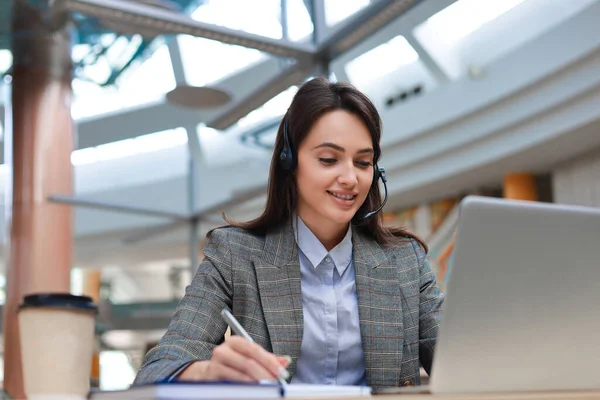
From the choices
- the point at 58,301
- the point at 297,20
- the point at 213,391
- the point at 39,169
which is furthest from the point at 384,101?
the point at 213,391

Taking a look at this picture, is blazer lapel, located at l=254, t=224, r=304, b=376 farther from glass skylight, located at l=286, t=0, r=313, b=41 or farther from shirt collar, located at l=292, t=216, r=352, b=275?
glass skylight, located at l=286, t=0, r=313, b=41

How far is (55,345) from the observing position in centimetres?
113

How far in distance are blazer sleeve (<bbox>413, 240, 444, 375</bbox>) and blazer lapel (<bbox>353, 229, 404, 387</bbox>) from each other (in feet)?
0.27

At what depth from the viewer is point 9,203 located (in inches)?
225

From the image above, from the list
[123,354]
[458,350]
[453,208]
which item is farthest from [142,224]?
[458,350]

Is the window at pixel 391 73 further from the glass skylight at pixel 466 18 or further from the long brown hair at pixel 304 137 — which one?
the long brown hair at pixel 304 137

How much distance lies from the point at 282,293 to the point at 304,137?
36 cm

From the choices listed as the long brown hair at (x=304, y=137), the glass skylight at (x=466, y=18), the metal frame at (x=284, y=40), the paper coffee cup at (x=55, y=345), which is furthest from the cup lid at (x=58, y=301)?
the glass skylight at (x=466, y=18)

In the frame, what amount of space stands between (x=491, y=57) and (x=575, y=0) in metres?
1.22

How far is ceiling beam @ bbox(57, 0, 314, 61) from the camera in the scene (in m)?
3.11

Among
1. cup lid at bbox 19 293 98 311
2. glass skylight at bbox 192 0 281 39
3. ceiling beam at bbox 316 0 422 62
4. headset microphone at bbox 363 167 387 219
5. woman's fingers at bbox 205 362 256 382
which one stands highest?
glass skylight at bbox 192 0 281 39

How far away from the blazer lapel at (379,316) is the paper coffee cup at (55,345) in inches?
22.2

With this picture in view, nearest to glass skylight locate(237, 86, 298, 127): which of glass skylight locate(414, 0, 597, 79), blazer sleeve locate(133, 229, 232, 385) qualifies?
blazer sleeve locate(133, 229, 232, 385)

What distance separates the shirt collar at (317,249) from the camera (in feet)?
5.12
